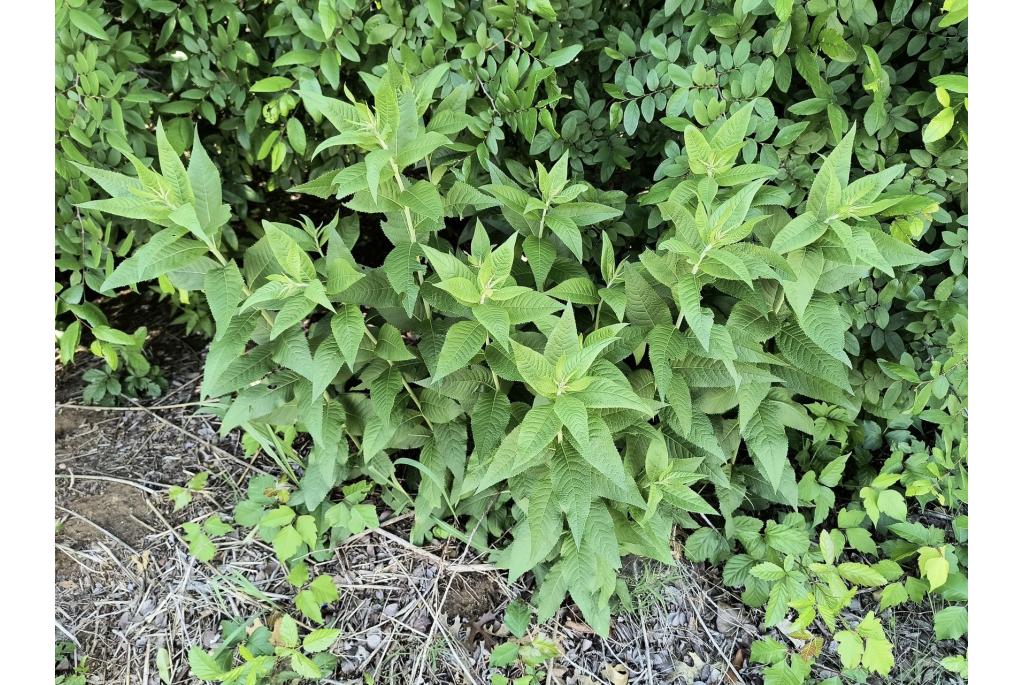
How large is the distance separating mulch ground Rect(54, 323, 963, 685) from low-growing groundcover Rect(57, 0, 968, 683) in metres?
0.08

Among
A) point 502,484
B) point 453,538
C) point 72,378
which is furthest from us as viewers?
point 72,378

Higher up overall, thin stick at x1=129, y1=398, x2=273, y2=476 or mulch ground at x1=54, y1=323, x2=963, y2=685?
thin stick at x1=129, y1=398, x2=273, y2=476

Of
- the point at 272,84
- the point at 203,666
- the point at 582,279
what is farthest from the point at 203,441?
the point at 582,279

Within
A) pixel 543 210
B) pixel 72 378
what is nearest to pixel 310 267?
pixel 543 210

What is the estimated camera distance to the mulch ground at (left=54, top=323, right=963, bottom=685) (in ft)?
6.16

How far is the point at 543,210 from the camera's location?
1.73 metres

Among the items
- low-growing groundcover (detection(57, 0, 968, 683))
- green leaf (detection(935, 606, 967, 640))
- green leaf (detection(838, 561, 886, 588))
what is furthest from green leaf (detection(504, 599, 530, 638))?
green leaf (detection(935, 606, 967, 640))

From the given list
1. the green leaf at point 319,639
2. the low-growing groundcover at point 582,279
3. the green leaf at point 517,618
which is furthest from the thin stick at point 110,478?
the green leaf at point 517,618

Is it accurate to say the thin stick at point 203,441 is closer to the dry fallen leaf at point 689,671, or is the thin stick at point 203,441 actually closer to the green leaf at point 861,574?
the dry fallen leaf at point 689,671

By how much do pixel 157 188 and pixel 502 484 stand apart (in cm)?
113

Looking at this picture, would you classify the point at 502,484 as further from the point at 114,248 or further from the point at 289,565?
the point at 114,248

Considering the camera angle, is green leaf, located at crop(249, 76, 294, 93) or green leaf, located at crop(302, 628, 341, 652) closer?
green leaf, located at crop(302, 628, 341, 652)

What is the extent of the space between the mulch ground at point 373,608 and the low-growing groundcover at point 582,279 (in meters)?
0.08

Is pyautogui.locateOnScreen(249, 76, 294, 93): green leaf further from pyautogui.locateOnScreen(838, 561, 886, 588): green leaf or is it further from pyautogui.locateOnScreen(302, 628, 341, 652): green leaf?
pyautogui.locateOnScreen(838, 561, 886, 588): green leaf
